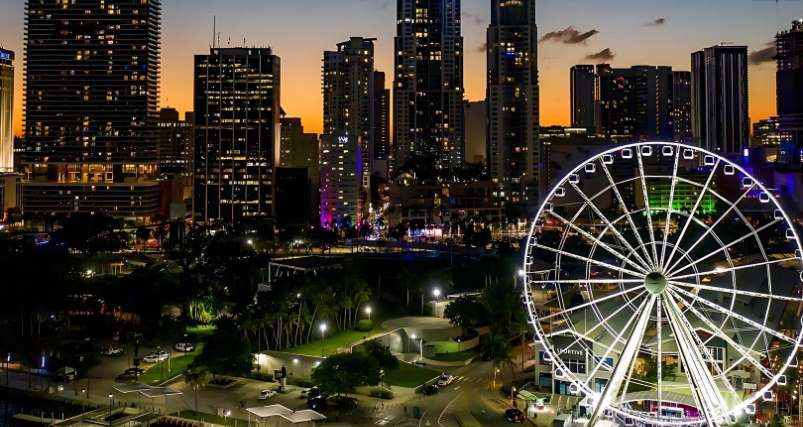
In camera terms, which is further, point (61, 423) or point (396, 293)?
point (396, 293)

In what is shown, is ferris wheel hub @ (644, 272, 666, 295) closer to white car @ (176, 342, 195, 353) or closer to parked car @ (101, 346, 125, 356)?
white car @ (176, 342, 195, 353)

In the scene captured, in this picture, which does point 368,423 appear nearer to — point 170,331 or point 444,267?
point 170,331

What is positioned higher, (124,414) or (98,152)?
(98,152)

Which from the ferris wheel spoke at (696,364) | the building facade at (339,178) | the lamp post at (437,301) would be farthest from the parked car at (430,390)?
the building facade at (339,178)

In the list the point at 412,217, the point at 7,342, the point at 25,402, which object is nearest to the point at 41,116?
the point at 412,217

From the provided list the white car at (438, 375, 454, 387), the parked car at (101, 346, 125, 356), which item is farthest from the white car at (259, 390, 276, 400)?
the parked car at (101, 346, 125, 356)

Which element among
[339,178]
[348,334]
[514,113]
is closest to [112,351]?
[348,334]

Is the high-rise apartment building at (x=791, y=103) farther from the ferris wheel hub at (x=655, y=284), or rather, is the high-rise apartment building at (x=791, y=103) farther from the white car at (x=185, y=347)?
the ferris wheel hub at (x=655, y=284)

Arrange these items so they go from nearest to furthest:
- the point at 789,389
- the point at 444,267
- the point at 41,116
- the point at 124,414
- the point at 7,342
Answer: the point at 789,389, the point at 124,414, the point at 7,342, the point at 444,267, the point at 41,116
